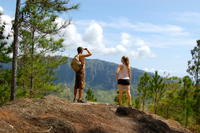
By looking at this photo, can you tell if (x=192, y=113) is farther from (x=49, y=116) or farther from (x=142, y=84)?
(x=49, y=116)

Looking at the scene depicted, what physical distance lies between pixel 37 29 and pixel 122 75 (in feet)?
16.5

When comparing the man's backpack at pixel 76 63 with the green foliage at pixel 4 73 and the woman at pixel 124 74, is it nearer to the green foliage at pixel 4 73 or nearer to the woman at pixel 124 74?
the woman at pixel 124 74

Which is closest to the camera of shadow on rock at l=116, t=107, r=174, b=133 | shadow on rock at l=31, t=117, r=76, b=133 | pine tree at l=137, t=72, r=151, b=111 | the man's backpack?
shadow on rock at l=31, t=117, r=76, b=133

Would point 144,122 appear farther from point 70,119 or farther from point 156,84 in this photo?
point 156,84

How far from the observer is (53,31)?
1399 centimetres

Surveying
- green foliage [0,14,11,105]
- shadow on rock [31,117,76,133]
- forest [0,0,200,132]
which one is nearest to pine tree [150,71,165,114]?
forest [0,0,200,132]

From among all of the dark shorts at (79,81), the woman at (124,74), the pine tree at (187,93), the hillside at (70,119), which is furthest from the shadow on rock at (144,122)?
the pine tree at (187,93)

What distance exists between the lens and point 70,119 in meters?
7.93

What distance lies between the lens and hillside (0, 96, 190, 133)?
6734 millimetres

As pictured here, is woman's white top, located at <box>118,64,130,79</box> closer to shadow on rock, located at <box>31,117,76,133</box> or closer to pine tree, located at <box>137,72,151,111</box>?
shadow on rock, located at <box>31,117,76,133</box>

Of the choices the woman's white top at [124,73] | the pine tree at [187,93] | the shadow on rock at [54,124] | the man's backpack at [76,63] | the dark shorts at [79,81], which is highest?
the man's backpack at [76,63]

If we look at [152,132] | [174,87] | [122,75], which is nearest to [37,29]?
[122,75]

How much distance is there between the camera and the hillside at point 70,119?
673cm

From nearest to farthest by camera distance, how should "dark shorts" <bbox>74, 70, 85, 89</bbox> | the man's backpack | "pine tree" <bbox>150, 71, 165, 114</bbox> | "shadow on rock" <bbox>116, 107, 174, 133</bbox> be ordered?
"shadow on rock" <bbox>116, 107, 174, 133</bbox> → the man's backpack → "dark shorts" <bbox>74, 70, 85, 89</bbox> → "pine tree" <bbox>150, 71, 165, 114</bbox>
